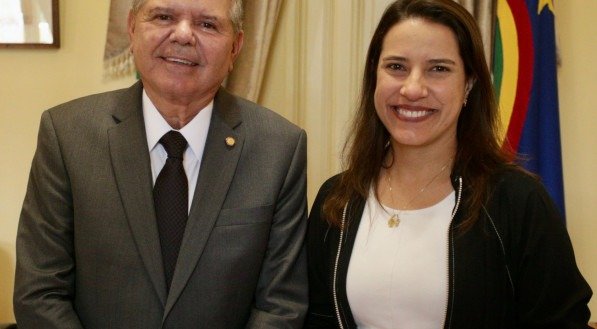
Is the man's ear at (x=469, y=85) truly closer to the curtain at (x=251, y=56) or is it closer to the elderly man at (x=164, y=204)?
the elderly man at (x=164, y=204)

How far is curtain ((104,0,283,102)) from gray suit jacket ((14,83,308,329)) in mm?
967

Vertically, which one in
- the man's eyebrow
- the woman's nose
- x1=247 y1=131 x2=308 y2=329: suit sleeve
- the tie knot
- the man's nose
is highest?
the man's eyebrow

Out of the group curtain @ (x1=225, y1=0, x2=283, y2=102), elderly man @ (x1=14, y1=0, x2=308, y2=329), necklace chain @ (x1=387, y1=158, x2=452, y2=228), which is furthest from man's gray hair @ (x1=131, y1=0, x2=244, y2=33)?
curtain @ (x1=225, y1=0, x2=283, y2=102)

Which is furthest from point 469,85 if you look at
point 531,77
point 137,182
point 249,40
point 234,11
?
point 249,40

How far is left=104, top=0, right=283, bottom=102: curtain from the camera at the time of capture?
2.73 m

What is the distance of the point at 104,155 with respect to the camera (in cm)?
171

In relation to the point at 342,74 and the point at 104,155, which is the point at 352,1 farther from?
the point at 104,155

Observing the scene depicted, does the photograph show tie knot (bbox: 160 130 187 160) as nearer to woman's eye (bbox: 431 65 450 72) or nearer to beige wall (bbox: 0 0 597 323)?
woman's eye (bbox: 431 65 450 72)

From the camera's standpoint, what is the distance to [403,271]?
5.74ft

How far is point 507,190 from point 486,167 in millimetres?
99

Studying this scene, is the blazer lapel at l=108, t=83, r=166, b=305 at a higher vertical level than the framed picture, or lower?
lower

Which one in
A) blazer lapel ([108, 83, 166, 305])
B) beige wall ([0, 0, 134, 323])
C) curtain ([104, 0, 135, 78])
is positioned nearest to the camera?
blazer lapel ([108, 83, 166, 305])

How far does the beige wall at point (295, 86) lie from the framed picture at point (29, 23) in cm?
5

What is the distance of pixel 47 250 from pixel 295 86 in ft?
4.84
